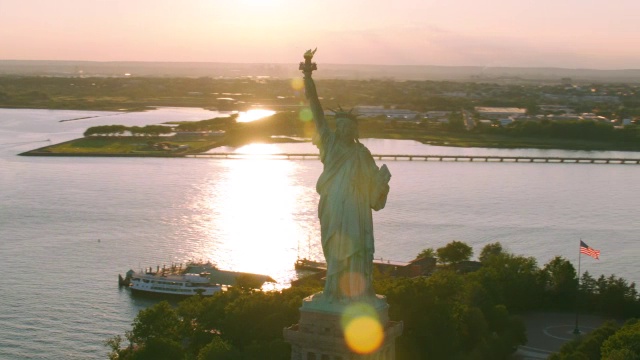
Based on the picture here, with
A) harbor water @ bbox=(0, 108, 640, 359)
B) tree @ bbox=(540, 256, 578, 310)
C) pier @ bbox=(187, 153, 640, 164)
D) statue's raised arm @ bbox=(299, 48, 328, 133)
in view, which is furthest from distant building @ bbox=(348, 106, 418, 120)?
statue's raised arm @ bbox=(299, 48, 328, 133)

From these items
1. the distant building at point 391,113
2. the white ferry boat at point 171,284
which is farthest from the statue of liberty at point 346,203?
the distant building at point 391,113

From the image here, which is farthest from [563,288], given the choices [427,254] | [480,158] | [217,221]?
[480,158]

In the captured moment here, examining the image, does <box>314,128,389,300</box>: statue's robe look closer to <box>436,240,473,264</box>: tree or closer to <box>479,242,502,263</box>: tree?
<box>479,242,502,263</box>: tree

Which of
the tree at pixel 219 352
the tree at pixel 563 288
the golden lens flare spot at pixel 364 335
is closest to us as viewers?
the golden lens flare spot at pixel 364 335

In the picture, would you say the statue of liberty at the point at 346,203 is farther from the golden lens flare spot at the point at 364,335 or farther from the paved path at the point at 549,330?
the paved path at the point at 549,330

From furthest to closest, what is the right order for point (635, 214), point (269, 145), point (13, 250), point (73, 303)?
point (269, 145) → point (635, 214) → point (13, 250) → point (73, 303)

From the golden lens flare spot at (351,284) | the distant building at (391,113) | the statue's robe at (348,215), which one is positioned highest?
the statue's robe at (348,215)

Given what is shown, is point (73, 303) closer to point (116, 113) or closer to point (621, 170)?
point (621, 170)

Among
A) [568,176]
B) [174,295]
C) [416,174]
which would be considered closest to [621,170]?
[568,176]
